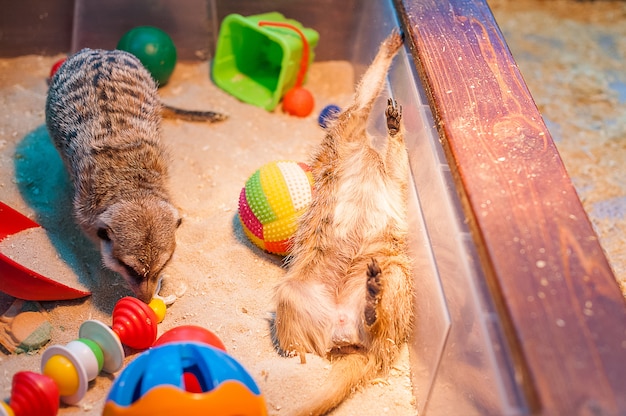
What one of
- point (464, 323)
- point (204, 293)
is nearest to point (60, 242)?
point (204, 293)

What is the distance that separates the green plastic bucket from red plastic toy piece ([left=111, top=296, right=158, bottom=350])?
6.17 feet

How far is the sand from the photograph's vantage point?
2.20 metres

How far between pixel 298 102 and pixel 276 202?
4.24 feet

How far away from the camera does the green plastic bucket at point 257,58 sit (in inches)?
145

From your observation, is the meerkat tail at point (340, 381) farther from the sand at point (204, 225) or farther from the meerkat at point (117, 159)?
the meerkat at point (117, 159)

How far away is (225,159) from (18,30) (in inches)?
68.3

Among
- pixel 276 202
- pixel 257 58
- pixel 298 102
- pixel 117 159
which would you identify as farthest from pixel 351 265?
pixel 257 58

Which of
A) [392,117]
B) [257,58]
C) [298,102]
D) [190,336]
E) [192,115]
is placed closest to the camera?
A: [190,336]

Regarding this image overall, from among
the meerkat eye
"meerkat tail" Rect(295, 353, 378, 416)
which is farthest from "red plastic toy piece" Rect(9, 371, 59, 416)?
"meerkat tail" Rect(295, 353, 378, 416)

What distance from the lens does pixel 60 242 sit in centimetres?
277

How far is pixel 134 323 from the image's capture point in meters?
2.15

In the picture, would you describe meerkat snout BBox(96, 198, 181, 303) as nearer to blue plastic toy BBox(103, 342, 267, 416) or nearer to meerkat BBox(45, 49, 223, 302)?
meerkat BBox(45, 49, 223, 302)

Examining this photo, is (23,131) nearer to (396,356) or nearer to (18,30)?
(18,30)

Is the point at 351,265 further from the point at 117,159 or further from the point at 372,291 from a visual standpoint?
the point at 117,159
